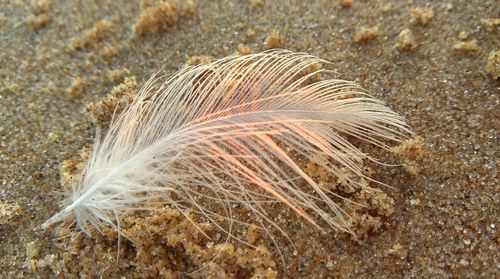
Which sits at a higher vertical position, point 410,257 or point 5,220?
point 5,220

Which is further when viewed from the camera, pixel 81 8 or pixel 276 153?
pixel 81 8

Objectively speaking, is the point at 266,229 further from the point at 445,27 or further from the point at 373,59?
the point at 445,27

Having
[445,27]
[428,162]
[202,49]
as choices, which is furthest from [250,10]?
[428,162]

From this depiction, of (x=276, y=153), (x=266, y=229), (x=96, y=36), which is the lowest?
(x=266, y=229)

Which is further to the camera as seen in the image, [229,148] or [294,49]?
[294,49]

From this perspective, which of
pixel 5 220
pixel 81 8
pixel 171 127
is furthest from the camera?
pixel 81 8
